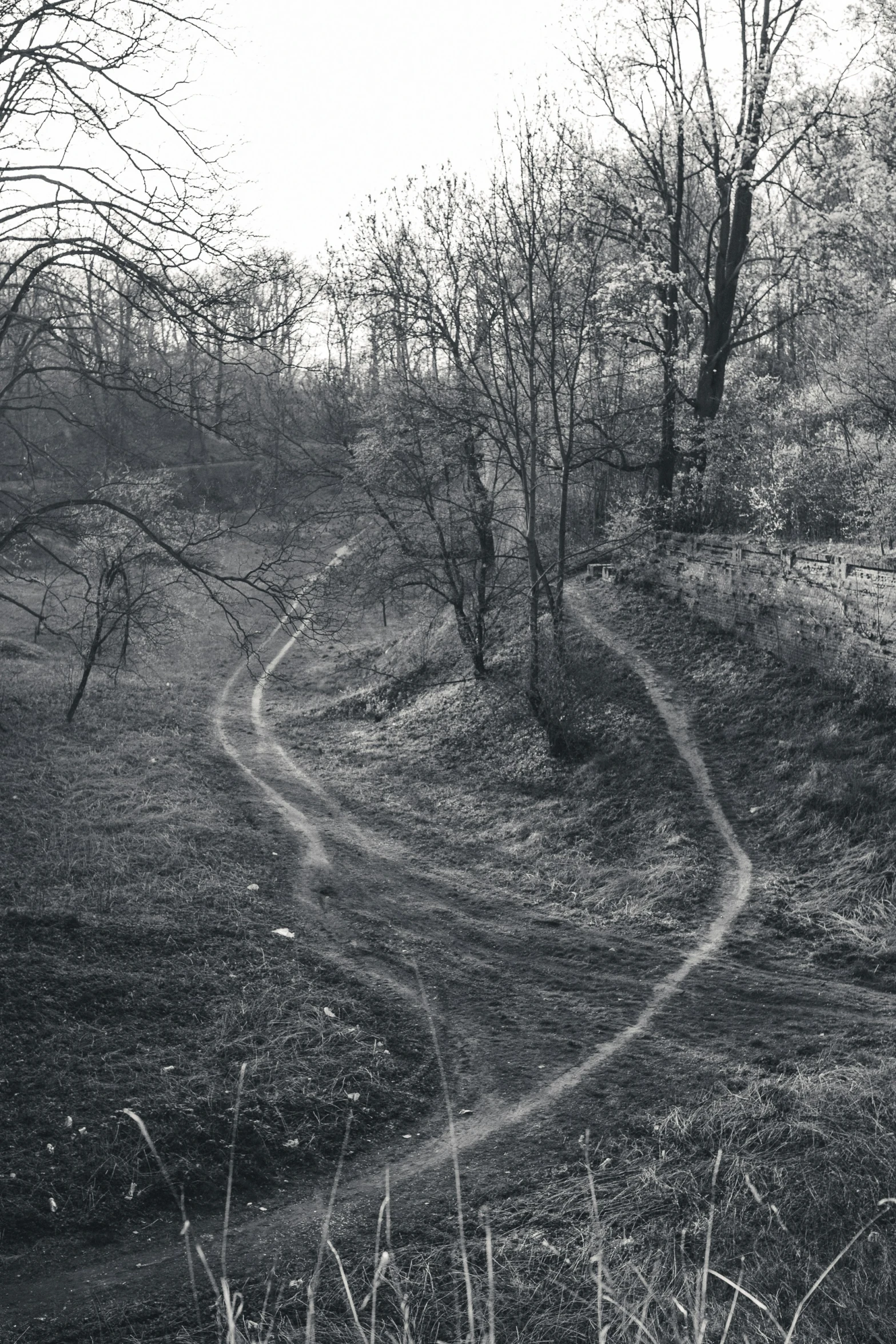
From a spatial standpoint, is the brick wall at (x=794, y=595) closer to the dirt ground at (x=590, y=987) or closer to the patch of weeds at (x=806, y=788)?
the patch of weeds at (x=806, y=788)

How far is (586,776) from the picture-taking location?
16.2 meters

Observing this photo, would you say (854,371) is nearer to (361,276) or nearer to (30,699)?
(361,276)

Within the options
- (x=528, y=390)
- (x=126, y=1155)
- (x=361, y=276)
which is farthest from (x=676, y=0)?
(x=126, y=1155)

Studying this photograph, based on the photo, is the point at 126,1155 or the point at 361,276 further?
the point at 361,276

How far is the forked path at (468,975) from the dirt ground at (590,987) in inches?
1.2

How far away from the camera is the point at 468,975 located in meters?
10.5

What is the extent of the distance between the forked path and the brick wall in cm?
244

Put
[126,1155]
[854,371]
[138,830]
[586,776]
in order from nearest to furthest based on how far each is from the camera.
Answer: [126,1155] < [138,830] < [586,776] < [854,371]

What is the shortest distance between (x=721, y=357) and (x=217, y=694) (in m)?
14.9

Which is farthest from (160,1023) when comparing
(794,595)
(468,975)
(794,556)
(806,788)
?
(794,556)

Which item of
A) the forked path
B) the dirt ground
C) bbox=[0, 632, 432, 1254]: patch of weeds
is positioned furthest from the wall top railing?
bbox=[0, 632, 432, 1254]: patch of weeds

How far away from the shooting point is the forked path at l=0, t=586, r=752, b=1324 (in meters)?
6.33

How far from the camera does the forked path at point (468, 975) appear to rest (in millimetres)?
6328

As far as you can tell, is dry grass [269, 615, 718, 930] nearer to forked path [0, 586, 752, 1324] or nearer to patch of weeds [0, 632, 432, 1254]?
forked path [0, 586, 752, 1324]
